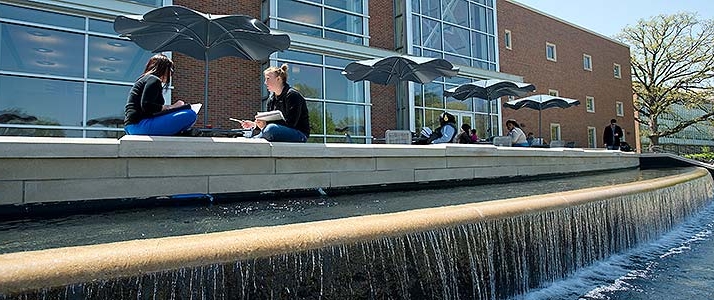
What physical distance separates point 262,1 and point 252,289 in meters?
12.6

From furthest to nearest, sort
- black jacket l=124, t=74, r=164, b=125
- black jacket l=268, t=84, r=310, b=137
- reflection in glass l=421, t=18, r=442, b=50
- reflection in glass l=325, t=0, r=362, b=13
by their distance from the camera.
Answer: reflection in glass l=421, t=18, r=442, b=50 < reflection in glass l=325, t=0, r=362, b=13 < black jacket l=268, t=84, r=310, b=137 < black jacket l=124, t=74, r=164, b=125

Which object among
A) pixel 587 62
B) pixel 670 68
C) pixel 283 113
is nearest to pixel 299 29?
pixel 283 113

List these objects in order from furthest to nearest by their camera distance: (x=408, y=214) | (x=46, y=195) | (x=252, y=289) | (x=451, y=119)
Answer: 1. (x=451, y=119)
2. (x=46, y=195)
3. (x=408, y=214)
4. (x=252, y=289)

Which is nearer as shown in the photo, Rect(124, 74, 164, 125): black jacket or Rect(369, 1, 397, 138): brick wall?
Rect(124, 74, 164, 125): black jacket

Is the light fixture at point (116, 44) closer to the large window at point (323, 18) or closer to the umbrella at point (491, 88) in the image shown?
the large window at point (323, 18)

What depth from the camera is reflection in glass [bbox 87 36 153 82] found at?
9939 mm

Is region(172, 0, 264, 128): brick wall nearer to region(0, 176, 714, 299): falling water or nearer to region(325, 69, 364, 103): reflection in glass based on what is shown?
region(325, 69, 364, 103): reflection in glass

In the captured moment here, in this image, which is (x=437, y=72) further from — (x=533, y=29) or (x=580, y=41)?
(x=580, y=41)

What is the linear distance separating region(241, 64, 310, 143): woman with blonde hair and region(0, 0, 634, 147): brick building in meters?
6.35

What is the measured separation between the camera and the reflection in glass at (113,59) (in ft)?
32.6

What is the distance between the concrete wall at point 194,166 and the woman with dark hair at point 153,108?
0.71 feet

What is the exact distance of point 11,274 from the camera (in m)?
1.63

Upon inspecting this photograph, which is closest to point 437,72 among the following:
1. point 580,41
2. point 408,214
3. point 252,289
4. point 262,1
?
point 262,1

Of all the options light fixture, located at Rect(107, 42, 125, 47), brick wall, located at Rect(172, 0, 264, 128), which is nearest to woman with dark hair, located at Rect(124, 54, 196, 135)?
light fixture, located at Rect(107, 42, 125, 47)
